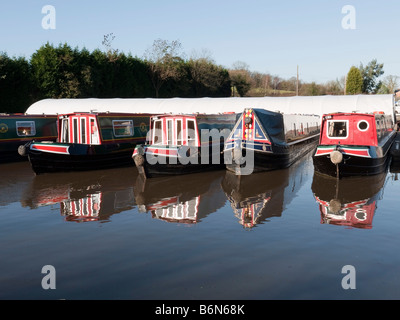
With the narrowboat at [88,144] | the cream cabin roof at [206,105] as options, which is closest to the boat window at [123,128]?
the narrowboat at [88,144]

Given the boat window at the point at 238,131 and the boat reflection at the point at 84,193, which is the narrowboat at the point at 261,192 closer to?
the boat window at the point at 238,131

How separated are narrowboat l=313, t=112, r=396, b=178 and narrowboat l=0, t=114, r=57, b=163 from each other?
474 inches

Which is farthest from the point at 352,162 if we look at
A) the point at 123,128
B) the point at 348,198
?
the point at 123,128

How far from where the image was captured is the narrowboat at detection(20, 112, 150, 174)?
12.6 meters

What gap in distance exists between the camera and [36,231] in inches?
279

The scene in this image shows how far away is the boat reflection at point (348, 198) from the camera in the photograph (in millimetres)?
7828

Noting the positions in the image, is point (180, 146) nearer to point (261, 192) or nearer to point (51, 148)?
point (261, 192)

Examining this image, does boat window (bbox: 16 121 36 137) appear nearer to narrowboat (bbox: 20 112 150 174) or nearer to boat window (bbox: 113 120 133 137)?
narrowboat (bbox: 20 112 150 174)

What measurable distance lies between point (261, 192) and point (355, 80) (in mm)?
47695

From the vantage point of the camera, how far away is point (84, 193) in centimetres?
1027

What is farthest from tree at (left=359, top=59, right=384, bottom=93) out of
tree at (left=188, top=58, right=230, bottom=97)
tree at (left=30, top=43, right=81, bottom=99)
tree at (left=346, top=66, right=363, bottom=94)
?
tree at (left=30, top=43, right=81, bottom=99)

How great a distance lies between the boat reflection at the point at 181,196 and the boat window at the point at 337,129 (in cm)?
399
